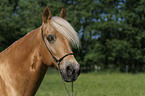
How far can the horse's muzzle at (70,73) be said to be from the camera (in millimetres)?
2435

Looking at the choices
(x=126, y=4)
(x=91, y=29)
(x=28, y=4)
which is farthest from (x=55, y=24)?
(x=126, y=4)

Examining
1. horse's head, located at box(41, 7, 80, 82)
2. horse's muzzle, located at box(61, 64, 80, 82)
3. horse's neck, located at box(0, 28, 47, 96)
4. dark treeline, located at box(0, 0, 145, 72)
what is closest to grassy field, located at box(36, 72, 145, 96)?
horse's neck, located at box(0, 28, 47, 96)

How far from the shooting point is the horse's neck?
8.84 ft

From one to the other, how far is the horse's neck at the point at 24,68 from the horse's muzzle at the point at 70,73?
0.41 metres

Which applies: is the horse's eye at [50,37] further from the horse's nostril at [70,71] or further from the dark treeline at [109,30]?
the dark treeline at [109,30]

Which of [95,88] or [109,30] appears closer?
[95,88]

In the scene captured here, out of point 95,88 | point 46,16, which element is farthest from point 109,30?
point 46,16

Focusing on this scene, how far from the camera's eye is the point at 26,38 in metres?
2.86

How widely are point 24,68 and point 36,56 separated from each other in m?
0.25

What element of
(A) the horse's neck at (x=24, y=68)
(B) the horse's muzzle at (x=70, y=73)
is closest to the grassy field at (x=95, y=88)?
(A) the horse's neck at (x=24, y=68)

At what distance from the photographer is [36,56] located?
273cm

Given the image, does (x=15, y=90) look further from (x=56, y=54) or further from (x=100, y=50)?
(x=100, y=50)

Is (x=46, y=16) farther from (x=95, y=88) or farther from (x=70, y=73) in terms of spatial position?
(x=95, y=88)

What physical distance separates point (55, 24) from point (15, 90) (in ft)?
3.55
